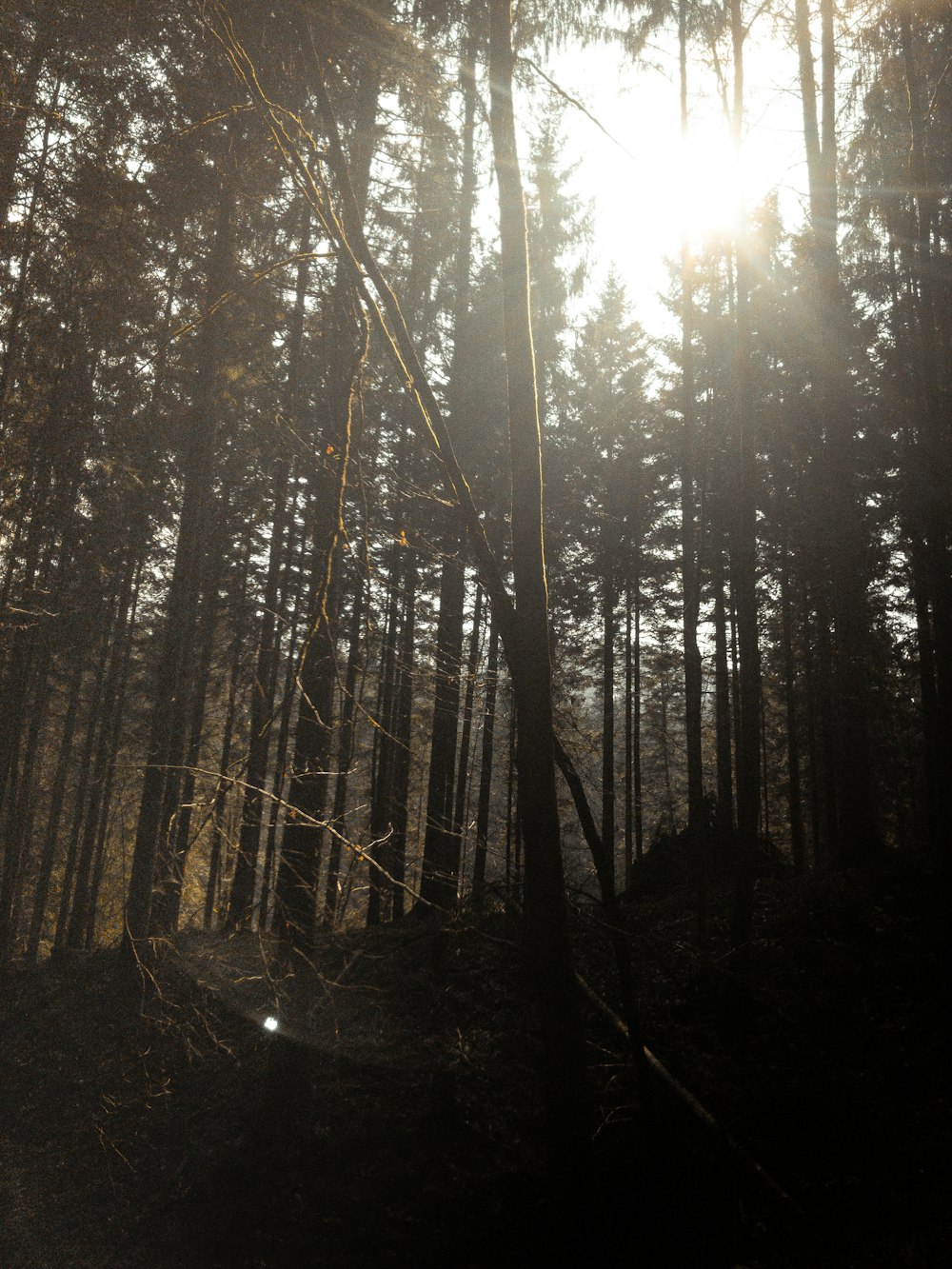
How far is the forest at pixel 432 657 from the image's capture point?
186 inches

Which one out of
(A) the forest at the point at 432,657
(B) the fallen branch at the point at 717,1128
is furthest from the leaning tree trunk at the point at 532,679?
(B) the fallen branch at the point at 717,1128

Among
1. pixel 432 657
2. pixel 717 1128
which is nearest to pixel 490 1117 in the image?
pixel 717 1128

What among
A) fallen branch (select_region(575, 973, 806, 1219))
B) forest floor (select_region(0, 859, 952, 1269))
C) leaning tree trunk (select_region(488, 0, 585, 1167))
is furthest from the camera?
forest floor (select_region(0, 859, 952, 1269))

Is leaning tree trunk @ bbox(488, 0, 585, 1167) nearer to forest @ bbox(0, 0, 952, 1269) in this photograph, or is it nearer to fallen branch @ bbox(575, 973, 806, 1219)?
forest @ bbox(0, 0, 952, 1269)

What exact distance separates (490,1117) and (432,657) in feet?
16.8

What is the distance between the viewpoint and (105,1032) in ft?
36.7

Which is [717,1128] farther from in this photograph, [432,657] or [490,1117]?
[432,657]

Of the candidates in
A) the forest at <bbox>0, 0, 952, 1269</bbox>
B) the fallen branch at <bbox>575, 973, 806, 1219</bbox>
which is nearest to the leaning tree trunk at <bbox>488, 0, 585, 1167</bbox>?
the forest at <bbox>0, 0, 952, 1269</bbox>

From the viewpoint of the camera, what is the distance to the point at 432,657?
5430mm

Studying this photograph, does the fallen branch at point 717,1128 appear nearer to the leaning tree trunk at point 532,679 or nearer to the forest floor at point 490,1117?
the forest floor at point 490,1117

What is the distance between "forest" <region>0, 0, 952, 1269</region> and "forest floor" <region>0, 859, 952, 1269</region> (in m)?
0.05

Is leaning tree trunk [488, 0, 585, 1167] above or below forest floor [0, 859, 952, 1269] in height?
above

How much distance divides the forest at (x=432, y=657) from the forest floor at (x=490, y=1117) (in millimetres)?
49

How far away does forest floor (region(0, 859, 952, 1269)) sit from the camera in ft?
19.1
